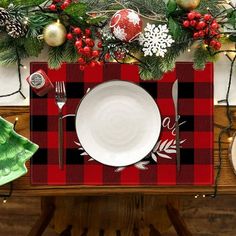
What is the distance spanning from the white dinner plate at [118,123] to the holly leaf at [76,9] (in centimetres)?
18

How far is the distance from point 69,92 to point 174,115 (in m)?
0.27

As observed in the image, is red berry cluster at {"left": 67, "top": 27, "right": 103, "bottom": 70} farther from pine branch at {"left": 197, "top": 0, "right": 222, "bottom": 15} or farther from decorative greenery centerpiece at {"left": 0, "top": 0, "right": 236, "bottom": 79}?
pine branch at {"left": 197, "top": 0, "right": 222, "bottom": 15}

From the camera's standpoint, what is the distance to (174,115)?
1117 millimetres

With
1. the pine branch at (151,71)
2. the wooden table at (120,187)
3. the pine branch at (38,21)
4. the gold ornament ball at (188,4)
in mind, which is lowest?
the wooden table at (120,187)

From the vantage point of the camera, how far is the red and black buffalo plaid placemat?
1.12 meters

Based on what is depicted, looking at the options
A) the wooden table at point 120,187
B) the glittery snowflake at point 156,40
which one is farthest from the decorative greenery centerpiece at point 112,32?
the wooden table at point 120,187

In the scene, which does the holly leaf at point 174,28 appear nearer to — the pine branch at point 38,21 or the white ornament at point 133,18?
the white ornament at point 133,18

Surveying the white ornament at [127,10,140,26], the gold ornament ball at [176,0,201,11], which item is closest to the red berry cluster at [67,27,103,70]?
the white ornament at [127,10,140,26]

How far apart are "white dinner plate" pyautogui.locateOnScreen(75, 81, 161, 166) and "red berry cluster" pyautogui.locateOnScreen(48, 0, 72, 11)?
214 millimetres

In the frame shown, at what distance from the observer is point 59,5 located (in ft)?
3.61

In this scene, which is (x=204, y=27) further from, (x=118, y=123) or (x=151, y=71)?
(x=118, y=123)

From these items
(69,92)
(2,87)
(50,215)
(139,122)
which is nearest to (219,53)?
(139,122)

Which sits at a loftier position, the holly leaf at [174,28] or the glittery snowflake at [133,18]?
the glittery snowflake at [133,18]

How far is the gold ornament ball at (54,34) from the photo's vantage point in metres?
1.09
